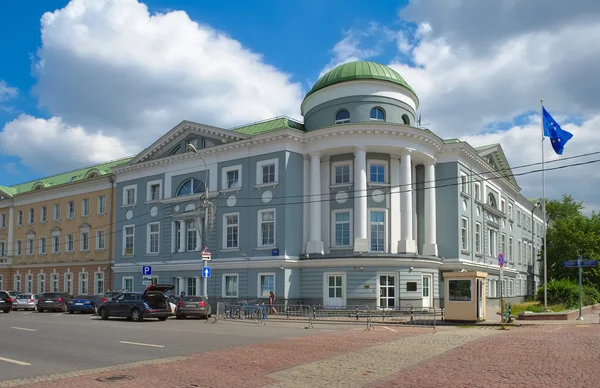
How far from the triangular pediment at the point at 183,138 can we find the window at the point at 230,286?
9185 mm

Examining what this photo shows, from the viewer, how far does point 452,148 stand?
3972 cm

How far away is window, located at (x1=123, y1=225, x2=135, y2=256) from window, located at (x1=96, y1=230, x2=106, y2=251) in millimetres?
4206

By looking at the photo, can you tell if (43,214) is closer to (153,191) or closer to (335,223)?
(153,191)

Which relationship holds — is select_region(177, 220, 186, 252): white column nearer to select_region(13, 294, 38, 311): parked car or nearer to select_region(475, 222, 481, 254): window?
select_region(13, 294, 38, 311): parked car

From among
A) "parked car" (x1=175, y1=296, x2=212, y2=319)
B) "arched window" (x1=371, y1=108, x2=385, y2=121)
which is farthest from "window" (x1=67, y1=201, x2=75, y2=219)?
"arched window" (x1=371, y1=108, x2=385, y2=121)

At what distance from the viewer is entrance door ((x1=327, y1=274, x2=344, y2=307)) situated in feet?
115

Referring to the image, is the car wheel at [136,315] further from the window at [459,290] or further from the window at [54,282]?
the window at [54,282]

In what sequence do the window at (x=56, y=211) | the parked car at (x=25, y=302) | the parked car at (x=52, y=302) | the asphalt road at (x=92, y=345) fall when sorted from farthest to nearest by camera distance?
1. the window at (x=56, y=211)
2. the parked car at (x=25, y=302)
3. the parked car at (x=52, y=302)
4. the asphalt road at (x=92, y=345)

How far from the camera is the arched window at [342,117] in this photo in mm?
37875

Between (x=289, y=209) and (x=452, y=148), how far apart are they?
12246mm

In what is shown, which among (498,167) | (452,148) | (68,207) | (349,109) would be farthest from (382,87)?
(68,207)

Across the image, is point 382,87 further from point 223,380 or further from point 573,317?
point 223,380

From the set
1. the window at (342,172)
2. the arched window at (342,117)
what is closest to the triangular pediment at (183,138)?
the arched window at (342,117)

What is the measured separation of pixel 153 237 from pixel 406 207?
20.1m
